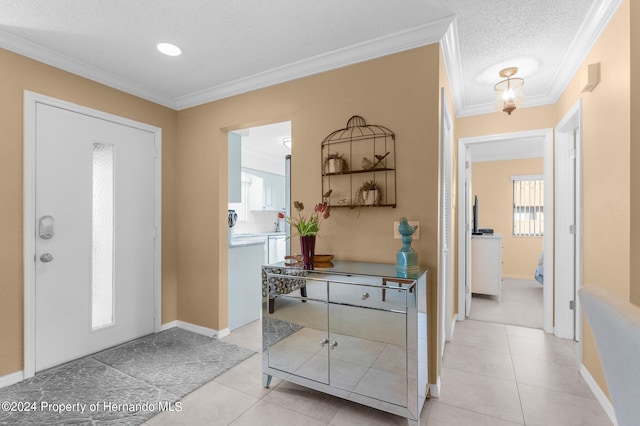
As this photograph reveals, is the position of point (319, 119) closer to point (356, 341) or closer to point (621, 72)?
point (356, 341)

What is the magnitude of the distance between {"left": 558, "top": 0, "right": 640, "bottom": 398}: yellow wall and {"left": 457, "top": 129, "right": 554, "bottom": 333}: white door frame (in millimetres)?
846

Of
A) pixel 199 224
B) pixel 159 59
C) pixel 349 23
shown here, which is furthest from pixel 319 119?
pixel 199 224

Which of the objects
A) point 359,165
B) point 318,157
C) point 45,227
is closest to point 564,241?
point 359,165

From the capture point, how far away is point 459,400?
197 cm

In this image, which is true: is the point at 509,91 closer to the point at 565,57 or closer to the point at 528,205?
the point at 565,57

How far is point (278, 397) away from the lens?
202 cm

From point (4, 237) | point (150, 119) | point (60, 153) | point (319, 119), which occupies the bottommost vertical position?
point (4, 237)

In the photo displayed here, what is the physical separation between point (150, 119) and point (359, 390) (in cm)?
309

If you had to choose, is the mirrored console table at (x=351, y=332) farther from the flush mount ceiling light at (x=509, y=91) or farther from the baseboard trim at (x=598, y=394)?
the flush mount ceiling light at (x=509, y=91)

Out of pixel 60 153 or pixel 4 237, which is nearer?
pixel 4 237

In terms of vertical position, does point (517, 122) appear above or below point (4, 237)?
above

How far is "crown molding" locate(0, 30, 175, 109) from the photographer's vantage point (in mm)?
2137

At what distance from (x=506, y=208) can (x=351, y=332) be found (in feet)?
19.2

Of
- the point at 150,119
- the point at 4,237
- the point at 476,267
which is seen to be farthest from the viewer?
the point at 476,267
